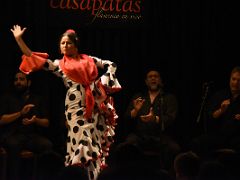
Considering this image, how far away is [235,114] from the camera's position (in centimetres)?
561

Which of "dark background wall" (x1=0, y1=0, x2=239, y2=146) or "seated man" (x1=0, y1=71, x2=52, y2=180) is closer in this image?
"seated man" (x1=0, y1=71, x2=52, y2=180)

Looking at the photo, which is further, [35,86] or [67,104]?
[35,86]

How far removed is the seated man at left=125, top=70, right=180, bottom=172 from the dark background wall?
0.57m

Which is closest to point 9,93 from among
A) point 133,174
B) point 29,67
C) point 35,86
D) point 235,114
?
point 35,86

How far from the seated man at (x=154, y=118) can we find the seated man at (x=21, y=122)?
2.99 feet

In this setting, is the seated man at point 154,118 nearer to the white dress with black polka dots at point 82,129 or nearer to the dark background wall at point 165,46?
the dark background wall at point 165,46

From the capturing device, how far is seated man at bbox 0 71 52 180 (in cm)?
554

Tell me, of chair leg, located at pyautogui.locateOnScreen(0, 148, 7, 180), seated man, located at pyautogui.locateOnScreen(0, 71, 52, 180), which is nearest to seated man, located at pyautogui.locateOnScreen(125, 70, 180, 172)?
seated man, located at pyautogui.locateOnScreen(0, 71, 52, 180)

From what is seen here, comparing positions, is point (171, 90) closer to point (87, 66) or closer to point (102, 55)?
point (102, 55)

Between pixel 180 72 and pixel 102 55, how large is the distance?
37.0 inches

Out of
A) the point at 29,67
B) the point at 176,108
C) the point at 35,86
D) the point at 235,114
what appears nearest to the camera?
the point at 29,67

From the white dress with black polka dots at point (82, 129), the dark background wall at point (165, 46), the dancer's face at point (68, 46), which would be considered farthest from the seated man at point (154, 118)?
the dancer's face at point (68, 46)

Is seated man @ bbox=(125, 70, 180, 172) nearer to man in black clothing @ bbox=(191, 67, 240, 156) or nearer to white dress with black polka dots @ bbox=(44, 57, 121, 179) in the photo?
man in black clothing @ bbox=(191, 67, 240, 156)

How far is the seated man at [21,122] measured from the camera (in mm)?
5535
